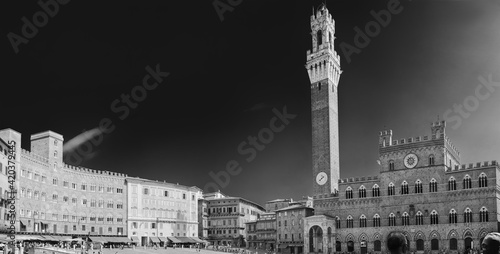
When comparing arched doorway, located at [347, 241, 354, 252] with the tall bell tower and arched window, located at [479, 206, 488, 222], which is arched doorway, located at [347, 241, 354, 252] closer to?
the tall bell tower

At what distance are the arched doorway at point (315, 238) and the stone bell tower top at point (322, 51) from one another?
2264cm

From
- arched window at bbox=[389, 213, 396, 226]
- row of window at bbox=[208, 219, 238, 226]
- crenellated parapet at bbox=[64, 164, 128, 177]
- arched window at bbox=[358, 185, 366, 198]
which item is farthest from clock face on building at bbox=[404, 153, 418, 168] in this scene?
crenellated parapet at bbox=[64, 164, 128, 177]

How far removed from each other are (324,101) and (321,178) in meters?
11.5

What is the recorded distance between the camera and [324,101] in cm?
7950

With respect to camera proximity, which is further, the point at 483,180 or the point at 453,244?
the point at 453,244

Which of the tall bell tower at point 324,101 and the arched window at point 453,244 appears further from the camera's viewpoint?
the tall bell tower at point 324,101

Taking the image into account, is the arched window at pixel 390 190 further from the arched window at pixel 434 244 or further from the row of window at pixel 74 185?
the row of window at pixel 74 185

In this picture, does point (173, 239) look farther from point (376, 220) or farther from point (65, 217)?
point (376, 220)

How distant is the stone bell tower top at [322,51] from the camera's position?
80.8 m

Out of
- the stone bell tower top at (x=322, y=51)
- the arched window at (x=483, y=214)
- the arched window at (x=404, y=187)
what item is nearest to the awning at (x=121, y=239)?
the stone bell tower top at (x=322, y=51)

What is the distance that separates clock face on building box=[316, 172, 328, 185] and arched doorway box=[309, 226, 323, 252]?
7030 millimetres

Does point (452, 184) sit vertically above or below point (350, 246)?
above

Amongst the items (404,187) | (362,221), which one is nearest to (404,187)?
(404,187)

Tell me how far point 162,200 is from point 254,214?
23048 mm
